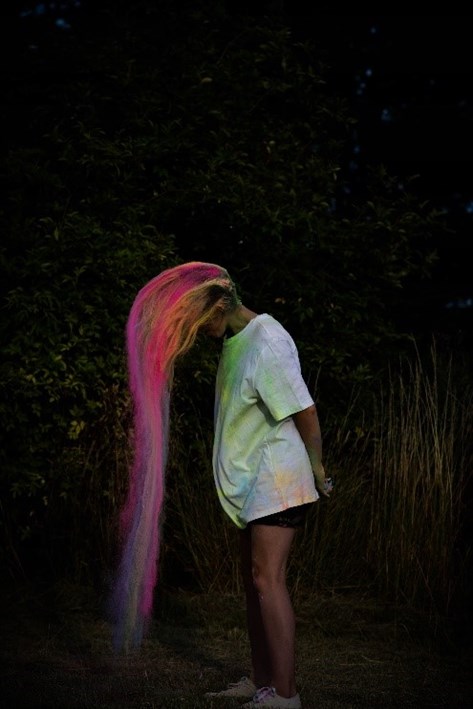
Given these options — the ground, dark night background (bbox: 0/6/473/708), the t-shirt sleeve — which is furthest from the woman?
dark night background (bbox: 0/6/473/708)

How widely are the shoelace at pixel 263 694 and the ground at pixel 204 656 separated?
0.27 m

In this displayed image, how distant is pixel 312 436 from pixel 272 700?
3.35ft

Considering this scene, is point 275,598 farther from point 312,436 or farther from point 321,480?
point 312,436

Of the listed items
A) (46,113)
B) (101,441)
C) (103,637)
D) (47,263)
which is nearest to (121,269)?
(47,263)

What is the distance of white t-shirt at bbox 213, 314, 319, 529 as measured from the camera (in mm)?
4410

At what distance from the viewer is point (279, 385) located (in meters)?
4.41

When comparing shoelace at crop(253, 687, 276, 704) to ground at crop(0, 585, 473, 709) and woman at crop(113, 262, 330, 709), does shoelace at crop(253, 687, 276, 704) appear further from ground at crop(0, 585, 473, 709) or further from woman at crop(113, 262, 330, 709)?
ground at crop(0, 585, 473, 709)

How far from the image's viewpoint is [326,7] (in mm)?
12836

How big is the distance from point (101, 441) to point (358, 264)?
7.75 ft

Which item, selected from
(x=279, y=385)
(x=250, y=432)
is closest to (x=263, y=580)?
(x=250, y=432)

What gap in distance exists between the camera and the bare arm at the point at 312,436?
176 inches

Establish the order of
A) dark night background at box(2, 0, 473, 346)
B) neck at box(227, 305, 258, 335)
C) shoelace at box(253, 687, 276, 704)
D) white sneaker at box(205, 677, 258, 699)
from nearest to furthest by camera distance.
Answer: shoelace at box(253, 687, 276, 704)
neck at box(227, 305, 258, 335)
white sneaker at box(205, 677, 258, 699)
dark night background at box(2, 0, 473, 346)

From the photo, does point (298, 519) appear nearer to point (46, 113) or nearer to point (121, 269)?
point (121, 269)

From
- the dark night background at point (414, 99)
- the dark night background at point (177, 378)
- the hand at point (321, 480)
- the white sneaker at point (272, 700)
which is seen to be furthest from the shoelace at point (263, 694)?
the dark night background at point (414, 99)
